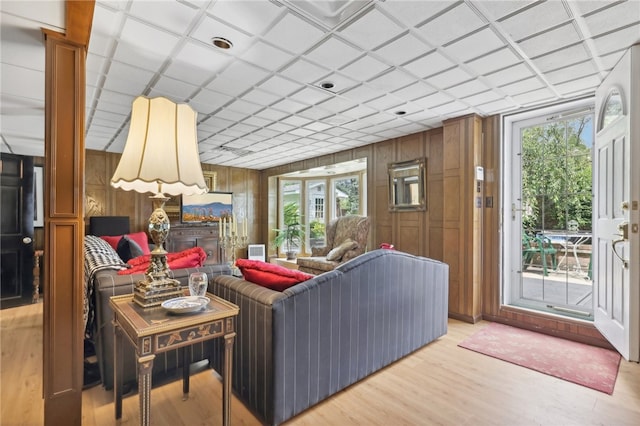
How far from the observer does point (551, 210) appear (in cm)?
338

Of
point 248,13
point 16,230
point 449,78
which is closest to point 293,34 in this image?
point 248,13

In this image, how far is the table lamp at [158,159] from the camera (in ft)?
4.51

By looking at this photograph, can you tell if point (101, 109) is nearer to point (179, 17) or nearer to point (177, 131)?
point (179, 17)

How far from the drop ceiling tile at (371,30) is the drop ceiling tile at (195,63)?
93cm

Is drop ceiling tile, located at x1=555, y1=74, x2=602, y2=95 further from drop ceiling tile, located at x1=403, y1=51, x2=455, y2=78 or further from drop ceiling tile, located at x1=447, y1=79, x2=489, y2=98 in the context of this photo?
drop ceiling tile, located at x1=403, y1=51, x2=455, y2=78

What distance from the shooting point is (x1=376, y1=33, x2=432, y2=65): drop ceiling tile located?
203 centimetres

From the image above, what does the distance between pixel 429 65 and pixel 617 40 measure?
1.15 m

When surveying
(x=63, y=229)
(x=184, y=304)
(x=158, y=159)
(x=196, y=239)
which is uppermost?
(x=158, y=159)

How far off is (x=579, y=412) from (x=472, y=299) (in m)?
1.65

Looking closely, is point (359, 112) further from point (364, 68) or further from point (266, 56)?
point (266, 56)

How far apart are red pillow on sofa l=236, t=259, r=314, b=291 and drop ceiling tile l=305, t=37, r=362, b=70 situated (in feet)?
4.95

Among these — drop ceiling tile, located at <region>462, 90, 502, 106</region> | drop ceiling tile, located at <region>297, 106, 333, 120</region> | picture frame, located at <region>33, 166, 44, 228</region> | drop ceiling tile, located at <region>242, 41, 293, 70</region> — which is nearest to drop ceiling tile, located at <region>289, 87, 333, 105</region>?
drop ceiling tile, located at <region>297, 106, 333, 120</region>

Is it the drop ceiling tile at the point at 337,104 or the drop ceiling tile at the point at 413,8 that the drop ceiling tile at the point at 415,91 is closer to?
the drop ceiling tile at the point at 337,104

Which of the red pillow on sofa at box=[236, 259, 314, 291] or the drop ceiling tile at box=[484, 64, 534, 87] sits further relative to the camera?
the drop ceiling tile at box=[484, 64, 534, 87]
